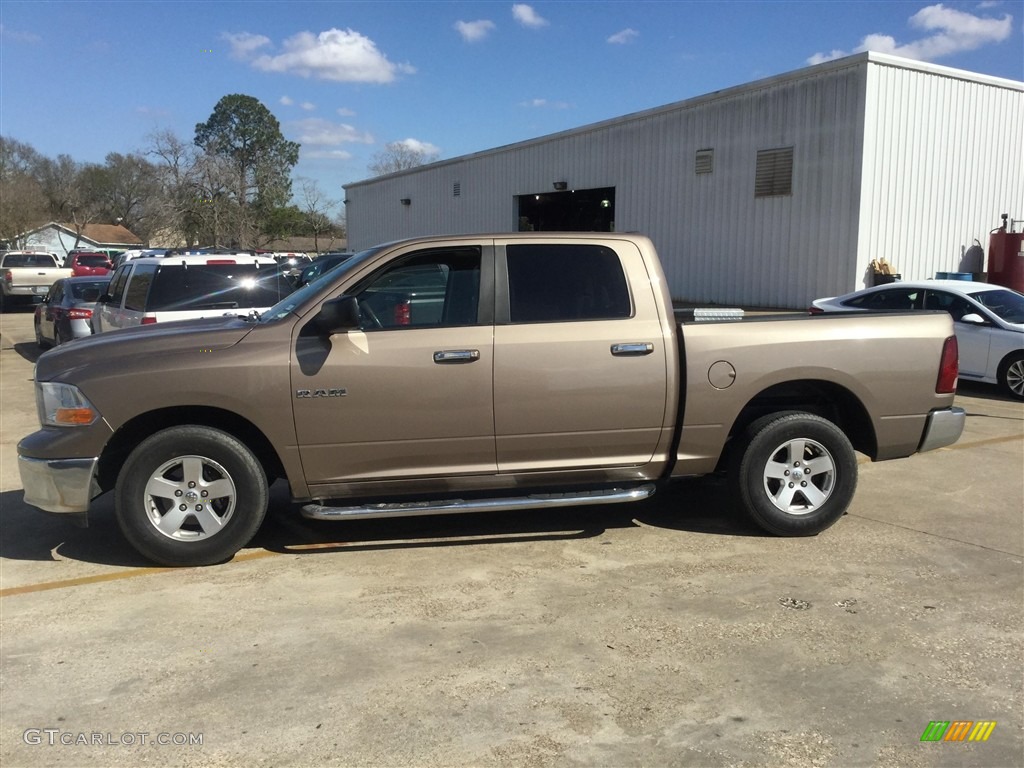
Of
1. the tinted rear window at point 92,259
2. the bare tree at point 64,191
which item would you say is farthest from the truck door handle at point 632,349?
the bare tree at point 64,191

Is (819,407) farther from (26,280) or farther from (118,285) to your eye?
(26,280)

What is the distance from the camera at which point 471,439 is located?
5.06 m

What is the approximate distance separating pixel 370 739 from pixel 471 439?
6.99ft

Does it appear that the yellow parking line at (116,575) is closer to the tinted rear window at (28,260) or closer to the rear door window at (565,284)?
the rear door window at (565,284)

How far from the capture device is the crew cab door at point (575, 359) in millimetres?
5055

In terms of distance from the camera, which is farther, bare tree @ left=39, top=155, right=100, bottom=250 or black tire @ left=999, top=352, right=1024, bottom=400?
bare tree @ left=39, top=155, right=100, bottom=250

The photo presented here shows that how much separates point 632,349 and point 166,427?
2889mm

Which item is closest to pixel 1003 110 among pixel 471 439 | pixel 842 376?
pixel 842 376

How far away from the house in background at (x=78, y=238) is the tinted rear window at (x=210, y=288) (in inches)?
2629

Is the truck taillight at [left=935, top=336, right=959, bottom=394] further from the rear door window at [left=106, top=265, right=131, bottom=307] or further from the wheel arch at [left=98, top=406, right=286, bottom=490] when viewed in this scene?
the rear door window at [left=106, top=265, right=131, bottom=307]

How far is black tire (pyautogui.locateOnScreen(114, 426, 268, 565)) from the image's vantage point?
15.8ft

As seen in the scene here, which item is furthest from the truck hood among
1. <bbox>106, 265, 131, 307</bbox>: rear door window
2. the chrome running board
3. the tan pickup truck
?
<bbox>106, 265, 131, 307</bbox>: rear door window

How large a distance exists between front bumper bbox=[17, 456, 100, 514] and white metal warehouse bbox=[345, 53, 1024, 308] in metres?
16.9

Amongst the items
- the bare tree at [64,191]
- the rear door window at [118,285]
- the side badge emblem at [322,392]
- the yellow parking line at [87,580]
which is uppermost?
the bare tree at [64,191]
